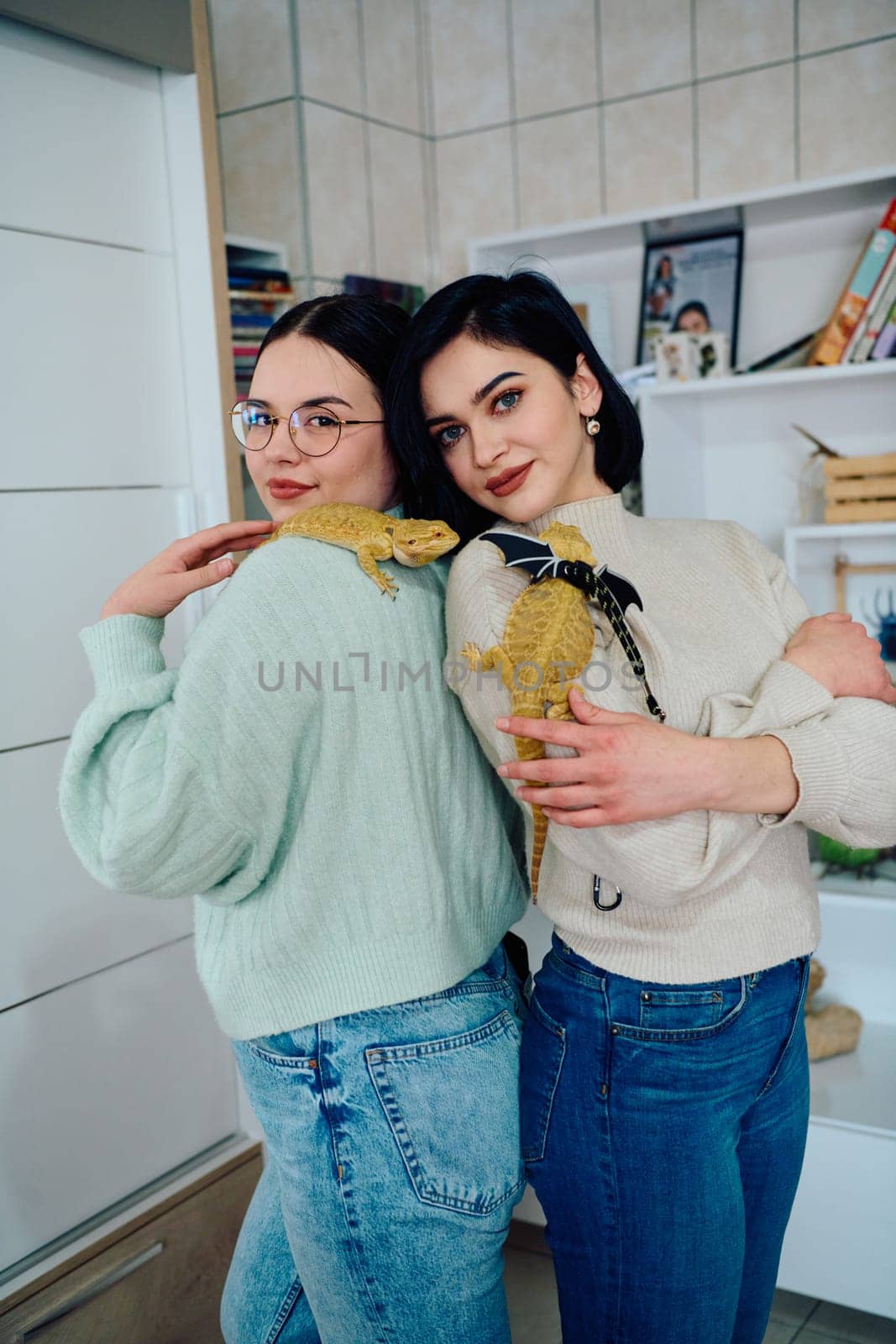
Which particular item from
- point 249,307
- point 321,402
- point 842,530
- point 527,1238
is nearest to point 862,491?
point 842,530

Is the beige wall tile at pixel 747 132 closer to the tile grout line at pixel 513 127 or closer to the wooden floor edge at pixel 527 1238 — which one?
the tile grout line at pixel 513 127

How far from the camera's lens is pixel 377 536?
0.97m

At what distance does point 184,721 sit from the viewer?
2.95 ft

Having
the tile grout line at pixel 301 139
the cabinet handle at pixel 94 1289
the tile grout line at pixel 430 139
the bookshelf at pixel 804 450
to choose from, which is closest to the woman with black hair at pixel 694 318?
the bookshelf at pixel 804 450

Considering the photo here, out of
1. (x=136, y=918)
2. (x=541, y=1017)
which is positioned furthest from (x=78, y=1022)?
(x=541, y=1017)

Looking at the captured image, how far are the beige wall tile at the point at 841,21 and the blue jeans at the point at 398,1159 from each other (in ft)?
7.58

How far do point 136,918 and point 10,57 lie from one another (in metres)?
1.47

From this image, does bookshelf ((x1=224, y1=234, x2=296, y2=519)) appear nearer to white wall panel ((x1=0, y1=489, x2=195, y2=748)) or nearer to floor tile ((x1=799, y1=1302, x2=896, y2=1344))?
white wall panel ((x1=0, y1=489, x2=195, y2=748))

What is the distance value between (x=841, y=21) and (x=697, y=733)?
211cm

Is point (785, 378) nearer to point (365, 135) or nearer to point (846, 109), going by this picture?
point (846, 109)

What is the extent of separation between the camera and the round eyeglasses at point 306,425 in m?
1.07

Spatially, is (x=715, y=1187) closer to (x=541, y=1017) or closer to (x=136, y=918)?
(x=541, y=1017)

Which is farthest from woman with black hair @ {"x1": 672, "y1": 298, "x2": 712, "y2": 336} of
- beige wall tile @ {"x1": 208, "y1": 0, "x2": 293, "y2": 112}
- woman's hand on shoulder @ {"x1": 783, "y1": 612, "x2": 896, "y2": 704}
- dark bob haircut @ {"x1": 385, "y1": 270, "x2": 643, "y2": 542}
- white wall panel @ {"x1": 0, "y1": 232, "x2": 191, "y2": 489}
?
woman's hand on shoulder @ {"x1": 783, "y1": 612, "x2": 896, "y2": 704}

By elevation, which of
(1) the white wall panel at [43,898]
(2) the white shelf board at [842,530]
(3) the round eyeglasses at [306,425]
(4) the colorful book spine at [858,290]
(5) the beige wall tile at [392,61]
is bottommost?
(1) the white wall panel at [43,898]
